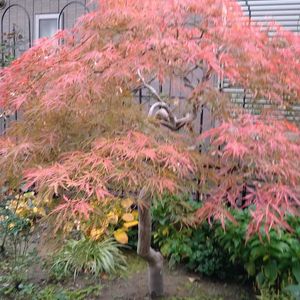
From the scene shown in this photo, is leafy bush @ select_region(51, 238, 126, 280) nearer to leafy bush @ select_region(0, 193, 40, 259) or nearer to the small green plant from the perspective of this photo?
the small green plant

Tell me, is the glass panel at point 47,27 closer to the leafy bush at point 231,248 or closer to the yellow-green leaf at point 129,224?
the yellow-green leaf at point 129,224

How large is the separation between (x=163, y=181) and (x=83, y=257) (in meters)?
1.88

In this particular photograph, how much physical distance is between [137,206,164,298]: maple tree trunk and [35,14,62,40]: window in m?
4.14

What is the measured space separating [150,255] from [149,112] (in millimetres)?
1093

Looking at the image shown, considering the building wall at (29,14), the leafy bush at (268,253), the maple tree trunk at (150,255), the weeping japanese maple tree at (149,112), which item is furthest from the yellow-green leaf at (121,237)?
the building wall at (29,14)

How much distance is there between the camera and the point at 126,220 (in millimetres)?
4312

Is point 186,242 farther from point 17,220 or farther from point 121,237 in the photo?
point 17,220

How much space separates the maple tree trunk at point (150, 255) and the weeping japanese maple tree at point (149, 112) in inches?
24.9

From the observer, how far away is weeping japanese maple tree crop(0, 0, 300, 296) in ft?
7.68

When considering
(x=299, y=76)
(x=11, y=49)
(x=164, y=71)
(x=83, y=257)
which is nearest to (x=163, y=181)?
(x=164, y=71)

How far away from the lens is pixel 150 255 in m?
3.38

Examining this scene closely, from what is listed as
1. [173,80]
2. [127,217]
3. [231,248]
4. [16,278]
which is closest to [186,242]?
[231,248]

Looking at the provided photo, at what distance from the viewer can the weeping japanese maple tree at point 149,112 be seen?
2.34 metres

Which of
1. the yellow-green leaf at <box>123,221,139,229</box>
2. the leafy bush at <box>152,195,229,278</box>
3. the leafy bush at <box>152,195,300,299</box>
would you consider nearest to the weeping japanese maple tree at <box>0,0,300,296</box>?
the leafy bush at <box>152,195,300,299</box>
